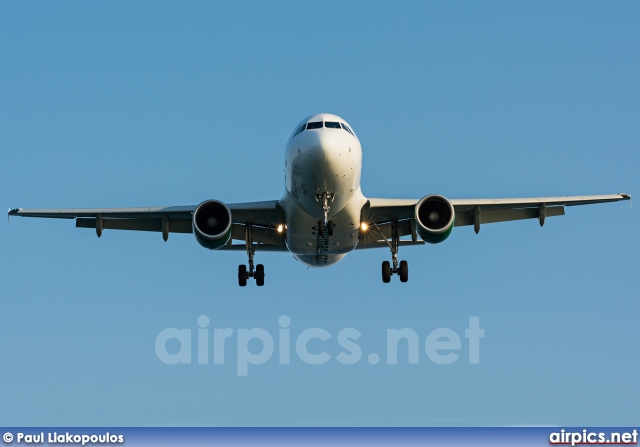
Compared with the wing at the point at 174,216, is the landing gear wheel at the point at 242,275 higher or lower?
lower

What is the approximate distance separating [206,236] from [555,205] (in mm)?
13180

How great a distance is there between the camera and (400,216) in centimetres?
3672

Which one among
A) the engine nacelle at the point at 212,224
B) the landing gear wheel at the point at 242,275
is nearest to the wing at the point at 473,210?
the landing gear wheel at the point at 242,275

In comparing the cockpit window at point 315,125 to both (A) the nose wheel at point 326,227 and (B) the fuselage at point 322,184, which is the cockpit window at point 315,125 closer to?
(B) the fuselage at point 322,184

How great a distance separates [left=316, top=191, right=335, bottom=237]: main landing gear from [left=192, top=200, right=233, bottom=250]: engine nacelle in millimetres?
3065

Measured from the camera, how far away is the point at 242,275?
127 feet

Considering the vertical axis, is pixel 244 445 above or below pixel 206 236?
below

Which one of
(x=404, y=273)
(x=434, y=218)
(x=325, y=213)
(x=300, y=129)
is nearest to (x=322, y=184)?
(x=325, y=213)

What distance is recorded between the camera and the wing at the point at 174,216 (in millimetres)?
36000

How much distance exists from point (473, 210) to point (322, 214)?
6.72 metres

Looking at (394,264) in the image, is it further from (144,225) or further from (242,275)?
(144,225)

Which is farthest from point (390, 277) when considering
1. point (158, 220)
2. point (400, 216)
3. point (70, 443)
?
point (70, 443)

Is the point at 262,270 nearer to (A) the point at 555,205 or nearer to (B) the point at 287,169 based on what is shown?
(B) the point at 287,169

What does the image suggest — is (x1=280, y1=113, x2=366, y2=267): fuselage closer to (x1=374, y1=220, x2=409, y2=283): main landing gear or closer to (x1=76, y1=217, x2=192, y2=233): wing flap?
(x1=374, y1=220, x2=409, y2=283): main landing gear
